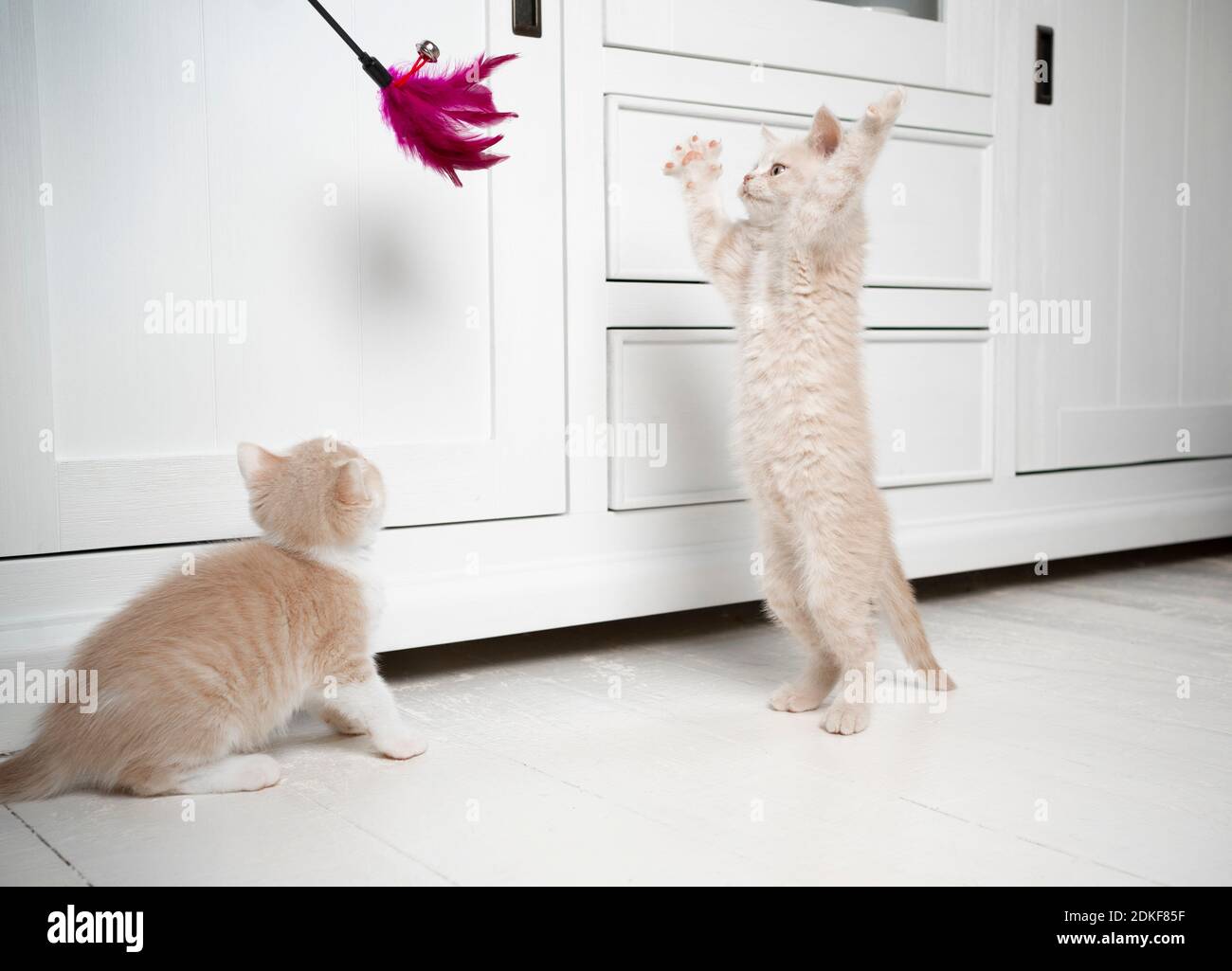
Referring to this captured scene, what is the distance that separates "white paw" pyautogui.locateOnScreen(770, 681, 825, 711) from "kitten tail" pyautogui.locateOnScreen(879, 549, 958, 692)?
139mm

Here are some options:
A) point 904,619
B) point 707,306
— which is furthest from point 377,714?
point 707,306

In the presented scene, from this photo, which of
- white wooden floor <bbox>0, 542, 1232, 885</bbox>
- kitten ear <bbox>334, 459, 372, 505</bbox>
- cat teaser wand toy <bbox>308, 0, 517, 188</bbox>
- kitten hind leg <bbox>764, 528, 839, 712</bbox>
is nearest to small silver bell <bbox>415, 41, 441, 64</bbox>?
cat teaser wand toy <bbox>308, 0, 517, 188</bbox>

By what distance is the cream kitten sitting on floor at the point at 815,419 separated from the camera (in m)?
1.42

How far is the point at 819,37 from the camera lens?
1.99 metres

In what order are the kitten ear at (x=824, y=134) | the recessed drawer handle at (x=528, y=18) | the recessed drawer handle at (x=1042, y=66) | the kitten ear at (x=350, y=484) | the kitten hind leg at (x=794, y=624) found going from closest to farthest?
1. the kitten ear at (x=350, y=484)
2. the kitten ear at (x=824, y=134)
3. the kitten hind leg at (x=794, y=624)
4. the recessed drawer handle at (x=528, y=18)
5. the recessed drawer handle at (x=1042, y=66)

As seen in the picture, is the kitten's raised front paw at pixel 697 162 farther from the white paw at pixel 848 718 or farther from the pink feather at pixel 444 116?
the white paw at pixel 848 718

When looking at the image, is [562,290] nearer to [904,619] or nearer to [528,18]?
[528,18]

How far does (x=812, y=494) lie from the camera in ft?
4.73

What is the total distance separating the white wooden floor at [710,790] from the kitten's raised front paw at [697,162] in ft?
2.38

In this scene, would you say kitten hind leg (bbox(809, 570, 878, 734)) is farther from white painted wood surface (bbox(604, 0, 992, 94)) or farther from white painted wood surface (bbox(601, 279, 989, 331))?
white painted wood surface (bbox(604, 0, 992, 94))

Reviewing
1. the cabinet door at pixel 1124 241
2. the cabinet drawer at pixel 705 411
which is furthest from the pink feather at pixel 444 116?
the cabinet door at pixel 1124 241

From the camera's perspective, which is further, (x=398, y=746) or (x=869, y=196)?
(x=869, y=196)

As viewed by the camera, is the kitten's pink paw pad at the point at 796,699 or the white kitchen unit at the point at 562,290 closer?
the white kitchen unit at the point at 562,290

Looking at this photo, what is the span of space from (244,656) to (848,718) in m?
0.72
